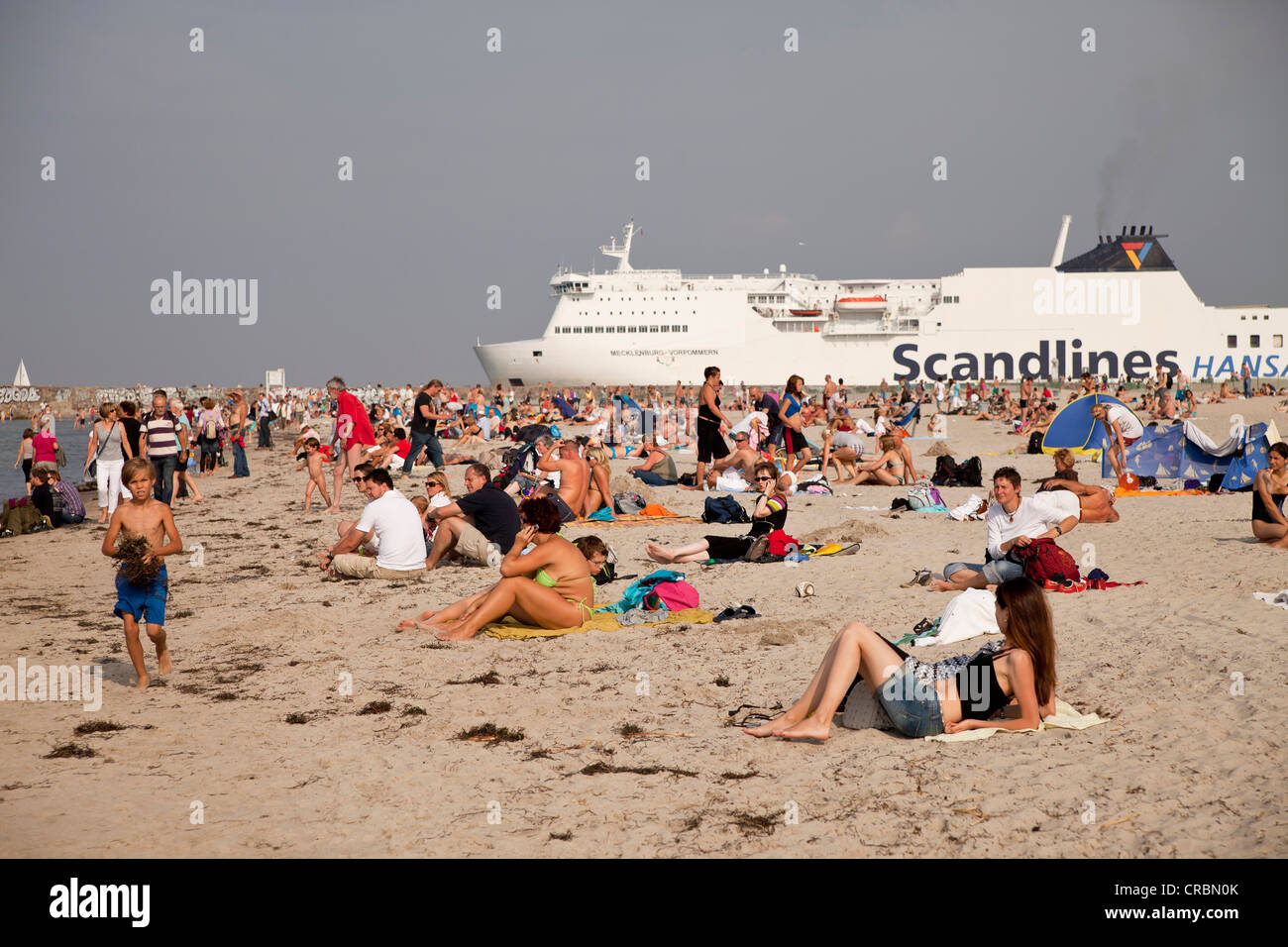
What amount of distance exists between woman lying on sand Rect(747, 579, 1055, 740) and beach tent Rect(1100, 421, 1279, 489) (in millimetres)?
9050

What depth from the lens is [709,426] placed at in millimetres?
13180

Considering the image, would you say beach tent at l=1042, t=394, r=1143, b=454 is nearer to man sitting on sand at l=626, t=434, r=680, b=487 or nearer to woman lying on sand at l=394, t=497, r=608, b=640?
man sitting on sand at l=626, t=434, r=680, b=487

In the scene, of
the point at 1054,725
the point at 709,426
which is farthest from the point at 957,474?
the point at 1054,725

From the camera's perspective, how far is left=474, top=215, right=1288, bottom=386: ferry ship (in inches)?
1928

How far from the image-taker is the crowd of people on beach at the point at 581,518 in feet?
13.9

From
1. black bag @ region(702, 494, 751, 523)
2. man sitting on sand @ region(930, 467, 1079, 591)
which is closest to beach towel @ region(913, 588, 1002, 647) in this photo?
man sitting on sand @ region(930, 467, 1079, 591)

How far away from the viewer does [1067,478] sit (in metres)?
8.98

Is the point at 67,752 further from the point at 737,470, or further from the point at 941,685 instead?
the point at 737,470

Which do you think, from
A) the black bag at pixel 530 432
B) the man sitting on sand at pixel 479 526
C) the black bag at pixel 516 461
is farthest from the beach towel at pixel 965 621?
the black bag at pixel 530 432

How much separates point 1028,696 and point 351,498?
11394mm
